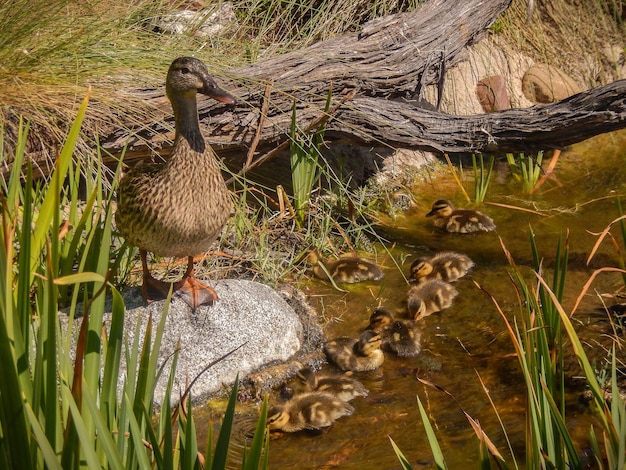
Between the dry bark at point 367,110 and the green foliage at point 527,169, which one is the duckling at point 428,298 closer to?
the dry bark at point 367,110

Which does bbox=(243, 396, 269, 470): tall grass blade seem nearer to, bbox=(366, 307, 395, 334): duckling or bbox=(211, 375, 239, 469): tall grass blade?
bbox=(211, 375, 239, 469): tall grass blade

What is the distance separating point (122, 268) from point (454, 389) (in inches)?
64.3

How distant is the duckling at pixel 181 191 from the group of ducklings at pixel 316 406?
73 cm

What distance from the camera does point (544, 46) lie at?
7.29 meters

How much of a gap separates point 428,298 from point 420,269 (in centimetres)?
26

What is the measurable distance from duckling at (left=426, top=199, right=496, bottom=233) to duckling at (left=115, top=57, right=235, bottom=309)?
210cm

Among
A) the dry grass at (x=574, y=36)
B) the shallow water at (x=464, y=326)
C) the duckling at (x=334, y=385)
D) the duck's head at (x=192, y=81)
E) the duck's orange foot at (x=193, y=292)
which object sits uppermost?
the duck's head at (x=192, y=81)

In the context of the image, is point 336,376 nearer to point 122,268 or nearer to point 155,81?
point 122,268

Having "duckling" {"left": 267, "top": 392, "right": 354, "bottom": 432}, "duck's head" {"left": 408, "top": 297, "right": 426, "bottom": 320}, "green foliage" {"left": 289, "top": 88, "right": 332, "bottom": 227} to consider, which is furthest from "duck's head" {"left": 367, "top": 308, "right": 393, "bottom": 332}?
"green foliage" {"left": 289, "top": 88, "right": 332, "bottom": 227}

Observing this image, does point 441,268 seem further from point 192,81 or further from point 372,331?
point 192,81

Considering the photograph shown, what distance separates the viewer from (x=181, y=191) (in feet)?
11.8

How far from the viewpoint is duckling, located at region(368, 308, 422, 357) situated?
170 inches

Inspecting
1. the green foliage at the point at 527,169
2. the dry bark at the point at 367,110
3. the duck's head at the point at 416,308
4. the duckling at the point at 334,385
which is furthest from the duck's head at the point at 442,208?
the duckling at the point at 334,385

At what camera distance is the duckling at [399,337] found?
4.32 m
